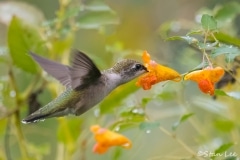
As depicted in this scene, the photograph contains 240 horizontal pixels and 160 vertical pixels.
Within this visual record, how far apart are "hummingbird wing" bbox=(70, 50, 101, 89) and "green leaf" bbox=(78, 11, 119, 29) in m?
0.43

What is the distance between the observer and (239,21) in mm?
2320

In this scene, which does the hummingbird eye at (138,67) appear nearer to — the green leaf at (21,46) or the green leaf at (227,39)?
the green leaf at (227,39)

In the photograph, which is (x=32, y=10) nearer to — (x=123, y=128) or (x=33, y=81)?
(x=33, y=81)

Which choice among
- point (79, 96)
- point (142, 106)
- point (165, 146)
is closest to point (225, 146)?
point (142, 106)

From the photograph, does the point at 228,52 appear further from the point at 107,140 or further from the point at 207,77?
the point at 107,140

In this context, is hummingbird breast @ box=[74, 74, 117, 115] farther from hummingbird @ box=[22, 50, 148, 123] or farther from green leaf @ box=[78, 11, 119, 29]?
green leaf @ box=[78, 11, 119, 29]

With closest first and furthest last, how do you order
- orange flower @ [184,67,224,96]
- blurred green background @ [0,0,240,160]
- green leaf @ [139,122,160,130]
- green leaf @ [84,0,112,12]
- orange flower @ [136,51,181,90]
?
orange flower @ [184,67,224,96], orange flower @ [136,51,181,90], green leaf @ [139,122,160,130], blurred green background @ [0,0,240,160], green leaf @ [84,0,112,12]

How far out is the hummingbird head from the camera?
1554mm

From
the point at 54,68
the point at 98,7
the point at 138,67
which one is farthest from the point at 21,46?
the point at 138,67

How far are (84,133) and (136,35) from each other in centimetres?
140

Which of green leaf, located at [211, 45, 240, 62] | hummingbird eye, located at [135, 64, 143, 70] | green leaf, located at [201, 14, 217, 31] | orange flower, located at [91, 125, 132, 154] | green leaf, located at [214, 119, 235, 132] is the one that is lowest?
green leaf, located at [214, 119, 235, 132]

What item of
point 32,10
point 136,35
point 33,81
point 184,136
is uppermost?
point 32,10

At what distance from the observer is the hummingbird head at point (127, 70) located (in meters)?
1.55

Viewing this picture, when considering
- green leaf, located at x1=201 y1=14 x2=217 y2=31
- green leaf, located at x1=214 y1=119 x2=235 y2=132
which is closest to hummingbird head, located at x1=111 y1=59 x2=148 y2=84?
green leaf, located at x1=201 y1=14 x2=217 y2=31
